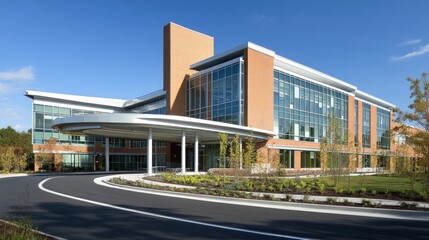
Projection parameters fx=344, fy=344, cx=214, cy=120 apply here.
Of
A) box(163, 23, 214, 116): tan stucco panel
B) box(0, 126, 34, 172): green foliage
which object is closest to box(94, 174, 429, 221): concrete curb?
box(163, 23, 214, 116): tan stucco panel

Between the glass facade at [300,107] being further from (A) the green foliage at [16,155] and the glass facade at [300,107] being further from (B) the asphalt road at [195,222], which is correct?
(A) the green foliage at [16,155]

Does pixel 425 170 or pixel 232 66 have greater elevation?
pixel 232 66

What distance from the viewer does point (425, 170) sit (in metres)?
15.4

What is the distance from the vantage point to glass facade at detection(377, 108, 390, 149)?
65.4m

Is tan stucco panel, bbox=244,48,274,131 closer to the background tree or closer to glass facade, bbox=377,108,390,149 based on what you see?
the background tree

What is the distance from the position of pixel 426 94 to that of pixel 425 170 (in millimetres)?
3404

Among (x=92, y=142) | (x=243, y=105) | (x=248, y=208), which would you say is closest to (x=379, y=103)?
(x=243, y=105)

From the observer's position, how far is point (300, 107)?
46000 mm

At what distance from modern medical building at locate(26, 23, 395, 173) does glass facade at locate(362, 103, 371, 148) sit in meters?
0.17

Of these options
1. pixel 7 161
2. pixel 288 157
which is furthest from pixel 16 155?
pixel 288 157

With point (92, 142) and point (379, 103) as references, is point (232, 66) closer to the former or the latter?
point (92, 142)

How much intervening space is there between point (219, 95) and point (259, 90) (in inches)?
204

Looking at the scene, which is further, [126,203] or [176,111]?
[176,111]

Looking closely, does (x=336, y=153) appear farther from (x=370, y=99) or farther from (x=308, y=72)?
(x=370, y=99)
